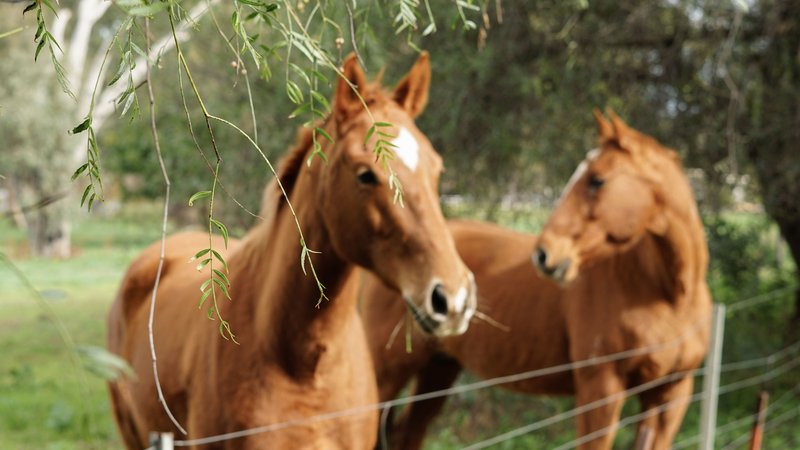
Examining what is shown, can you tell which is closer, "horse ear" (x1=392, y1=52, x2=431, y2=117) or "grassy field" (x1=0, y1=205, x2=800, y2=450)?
"horse ear" (x1=392, y1=52, x2=431, y2=117)

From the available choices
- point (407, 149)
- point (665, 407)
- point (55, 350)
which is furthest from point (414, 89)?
point (55, 350)

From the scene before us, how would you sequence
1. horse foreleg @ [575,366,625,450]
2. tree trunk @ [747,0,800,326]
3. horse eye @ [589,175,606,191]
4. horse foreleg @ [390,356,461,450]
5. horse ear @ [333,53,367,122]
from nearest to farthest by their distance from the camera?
horse ear @ [333,53,367,122] < horse foreleg @ [575,366,625,450] < horse eye @ [589,175,606,191] < horse foreleg @ [390,356,461,450] < tree trunk @ [747,0,800,326]

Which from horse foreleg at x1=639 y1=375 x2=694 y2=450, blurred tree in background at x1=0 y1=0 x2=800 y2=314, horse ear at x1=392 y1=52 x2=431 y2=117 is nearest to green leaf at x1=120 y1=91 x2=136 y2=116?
horse ear at x1=392 y1=52 x2=431 y2=117

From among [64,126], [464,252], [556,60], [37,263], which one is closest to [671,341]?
[464,252]

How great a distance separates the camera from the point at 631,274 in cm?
414

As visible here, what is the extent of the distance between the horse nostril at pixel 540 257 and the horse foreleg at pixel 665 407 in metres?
0.90

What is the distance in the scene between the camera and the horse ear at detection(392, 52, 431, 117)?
2609 millimetres

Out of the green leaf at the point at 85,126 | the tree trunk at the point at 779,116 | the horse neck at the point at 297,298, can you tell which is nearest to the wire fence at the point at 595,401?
the horse neck at the point at 297,298

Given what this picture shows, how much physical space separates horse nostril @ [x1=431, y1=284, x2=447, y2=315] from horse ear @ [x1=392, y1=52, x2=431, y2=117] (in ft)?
2.11

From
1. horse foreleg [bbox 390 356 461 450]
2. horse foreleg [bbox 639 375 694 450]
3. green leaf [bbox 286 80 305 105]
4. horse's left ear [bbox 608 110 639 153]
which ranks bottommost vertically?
horse foreleg [bbox 390 356 461 450]

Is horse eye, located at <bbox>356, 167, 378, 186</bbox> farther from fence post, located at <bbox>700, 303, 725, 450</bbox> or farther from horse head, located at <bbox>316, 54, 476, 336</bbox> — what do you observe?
fence post, located at <bbox>700, 303, 725, 450</bbox>

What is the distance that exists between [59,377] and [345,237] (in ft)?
22.8

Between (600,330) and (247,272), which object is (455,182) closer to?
(600,330)

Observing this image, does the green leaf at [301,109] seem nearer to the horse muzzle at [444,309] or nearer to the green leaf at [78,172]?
the green leaf at [78,172]
